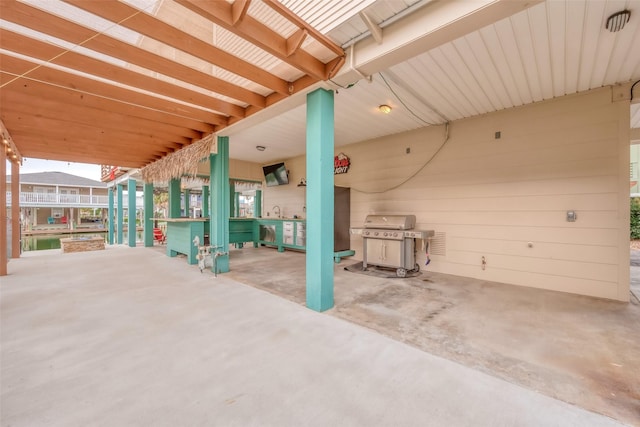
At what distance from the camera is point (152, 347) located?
2121mm

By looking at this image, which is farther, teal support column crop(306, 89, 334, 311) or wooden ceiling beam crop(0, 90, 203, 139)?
wooden ceiling beam crop(0, 90, 203, 139)

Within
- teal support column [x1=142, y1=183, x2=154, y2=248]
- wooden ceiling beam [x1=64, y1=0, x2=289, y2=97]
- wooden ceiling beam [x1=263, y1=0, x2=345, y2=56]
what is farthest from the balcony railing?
wooden ceiling beam [x1=263, y1=0, x2=345, y2=56]

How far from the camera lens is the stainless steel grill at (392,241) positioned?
4602 millimetres

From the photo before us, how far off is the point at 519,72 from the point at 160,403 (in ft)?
15.7

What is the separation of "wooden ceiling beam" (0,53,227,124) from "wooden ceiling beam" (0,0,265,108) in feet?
2.95

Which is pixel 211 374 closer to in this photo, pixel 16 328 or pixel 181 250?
Result: pixel 16 328

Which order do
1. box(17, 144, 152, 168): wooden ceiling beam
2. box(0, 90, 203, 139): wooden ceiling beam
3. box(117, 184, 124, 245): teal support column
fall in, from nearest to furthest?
box(0, 90, 203, 139): wooden ceiling beam → box(17, 144, 152, 168): wooden ceiling beam → box(117, 184, 124, 245): teal support column

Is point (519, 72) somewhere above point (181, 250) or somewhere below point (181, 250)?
above

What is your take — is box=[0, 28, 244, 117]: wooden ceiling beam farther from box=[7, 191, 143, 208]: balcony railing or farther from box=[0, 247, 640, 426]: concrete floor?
box=[7, 191, 143, 208]: balcony railing

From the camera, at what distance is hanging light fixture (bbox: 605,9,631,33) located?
7.11 ft

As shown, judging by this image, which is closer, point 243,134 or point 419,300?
point 419,300

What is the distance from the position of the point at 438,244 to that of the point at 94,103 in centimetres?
611

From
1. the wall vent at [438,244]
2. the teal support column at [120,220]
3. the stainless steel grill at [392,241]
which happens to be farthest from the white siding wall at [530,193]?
the teal support column at [120,220]

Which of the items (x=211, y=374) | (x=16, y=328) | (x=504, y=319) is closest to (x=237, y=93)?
(x=211, y=374)
